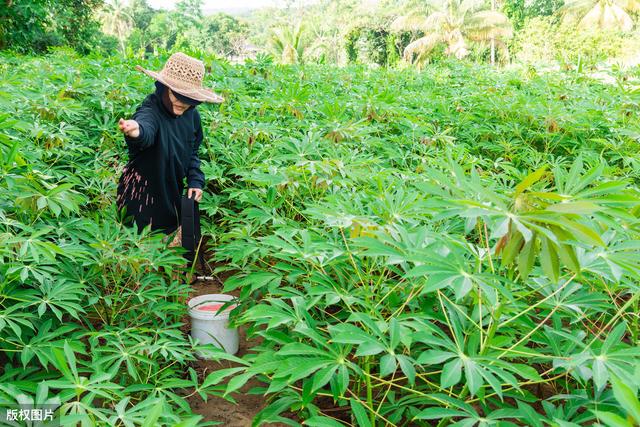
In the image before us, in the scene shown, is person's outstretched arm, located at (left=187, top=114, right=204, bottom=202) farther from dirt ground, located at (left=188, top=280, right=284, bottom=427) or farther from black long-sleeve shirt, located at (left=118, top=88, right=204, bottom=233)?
dirt ground, located at (left=188, top=280, right=284, bottom=427)

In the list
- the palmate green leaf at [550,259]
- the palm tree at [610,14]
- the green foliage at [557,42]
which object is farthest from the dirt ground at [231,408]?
the palm tree at [610,14]

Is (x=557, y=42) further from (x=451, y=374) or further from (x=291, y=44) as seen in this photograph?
(x=451, y=374)

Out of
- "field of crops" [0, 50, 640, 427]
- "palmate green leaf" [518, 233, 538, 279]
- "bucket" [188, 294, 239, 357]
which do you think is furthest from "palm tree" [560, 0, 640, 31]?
"palmate green leaf" [518, 233, 538, 279]

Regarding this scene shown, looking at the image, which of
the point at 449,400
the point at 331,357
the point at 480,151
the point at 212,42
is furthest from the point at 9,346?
the point at 212,42

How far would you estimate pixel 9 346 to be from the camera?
1.82 m

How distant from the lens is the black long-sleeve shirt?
2.54m

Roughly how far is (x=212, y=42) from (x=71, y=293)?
175 ft

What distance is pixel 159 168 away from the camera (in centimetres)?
261

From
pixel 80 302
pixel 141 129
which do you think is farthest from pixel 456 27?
pixel 80 302

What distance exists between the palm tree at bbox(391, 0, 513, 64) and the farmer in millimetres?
21230

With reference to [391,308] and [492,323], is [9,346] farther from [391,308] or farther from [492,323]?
[492,323]

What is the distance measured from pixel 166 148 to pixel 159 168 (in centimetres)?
11

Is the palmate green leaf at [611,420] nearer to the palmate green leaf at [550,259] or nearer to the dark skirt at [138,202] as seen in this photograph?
the palmate green leaf at [550,259]

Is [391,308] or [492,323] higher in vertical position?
[492,323]
